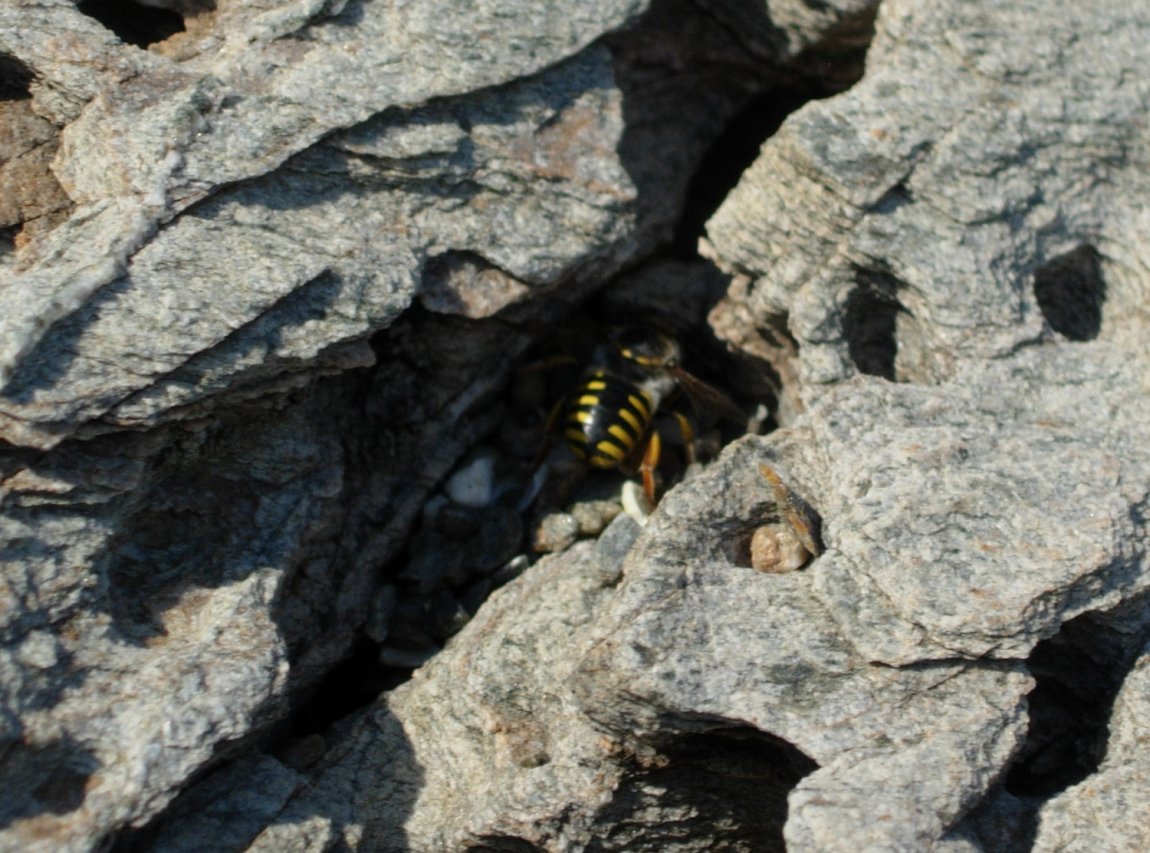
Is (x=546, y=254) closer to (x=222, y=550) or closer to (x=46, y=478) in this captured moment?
(x=222, y=550)

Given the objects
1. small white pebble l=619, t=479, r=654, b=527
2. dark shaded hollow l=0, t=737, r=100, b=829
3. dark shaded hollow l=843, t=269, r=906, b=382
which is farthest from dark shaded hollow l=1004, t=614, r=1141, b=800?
dark shaded hollow l=0, t=737, r=100, b=829

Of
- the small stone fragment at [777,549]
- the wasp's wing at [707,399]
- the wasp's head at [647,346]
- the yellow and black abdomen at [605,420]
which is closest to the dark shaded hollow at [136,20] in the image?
the yellow and black abdomen at [605,420]

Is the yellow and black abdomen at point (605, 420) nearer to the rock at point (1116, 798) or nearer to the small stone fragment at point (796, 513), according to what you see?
the small stone fragment at point (796, 513)

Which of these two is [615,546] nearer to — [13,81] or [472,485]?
[472,485]

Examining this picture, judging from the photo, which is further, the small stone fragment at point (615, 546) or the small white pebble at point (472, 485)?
the small white pebble at point (472, 485)

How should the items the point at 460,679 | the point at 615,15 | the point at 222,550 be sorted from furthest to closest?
the point at 615,15 → the point at 460,679 → the point at 222,550

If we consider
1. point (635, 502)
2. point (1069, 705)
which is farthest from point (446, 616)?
point (1069, 705)

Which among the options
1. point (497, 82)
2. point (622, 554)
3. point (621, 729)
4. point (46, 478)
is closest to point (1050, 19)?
point (497, 82)
